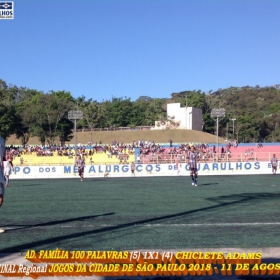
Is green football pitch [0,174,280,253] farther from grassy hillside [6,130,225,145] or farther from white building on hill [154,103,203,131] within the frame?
white building on hill [154,103,203,131]

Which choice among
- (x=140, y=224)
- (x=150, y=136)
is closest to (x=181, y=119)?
(x=150, y=136)

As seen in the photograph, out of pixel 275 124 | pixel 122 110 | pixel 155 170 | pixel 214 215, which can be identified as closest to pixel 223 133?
pixel 275 124

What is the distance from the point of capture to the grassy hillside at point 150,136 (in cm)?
8473

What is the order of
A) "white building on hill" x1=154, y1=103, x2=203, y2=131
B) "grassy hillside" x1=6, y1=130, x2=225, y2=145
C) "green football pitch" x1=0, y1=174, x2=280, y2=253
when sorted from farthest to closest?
"white building on hill" x1=154, y1=103, x2=203, y2=131 → "grassy hillside" x1=6, y1=130, x2=225, y2=145 → "green football pitch" x1=0, y1=174, x2=280, y2=253

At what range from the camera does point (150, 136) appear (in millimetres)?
87438

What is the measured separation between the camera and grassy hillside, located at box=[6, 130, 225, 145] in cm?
8473

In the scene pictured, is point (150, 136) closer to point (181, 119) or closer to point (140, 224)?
point (181, 119)

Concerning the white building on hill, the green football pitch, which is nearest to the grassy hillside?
the white building on hill

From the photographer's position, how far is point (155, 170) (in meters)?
36.3

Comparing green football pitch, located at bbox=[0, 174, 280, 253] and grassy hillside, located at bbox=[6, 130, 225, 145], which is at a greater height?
grassy hillside, located at bbox=[6, 130, 225, 145]

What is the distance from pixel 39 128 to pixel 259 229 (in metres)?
66.8

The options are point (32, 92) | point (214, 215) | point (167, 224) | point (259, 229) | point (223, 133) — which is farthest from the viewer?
point (32, 92)

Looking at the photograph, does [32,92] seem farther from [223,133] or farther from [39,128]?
[223,133]

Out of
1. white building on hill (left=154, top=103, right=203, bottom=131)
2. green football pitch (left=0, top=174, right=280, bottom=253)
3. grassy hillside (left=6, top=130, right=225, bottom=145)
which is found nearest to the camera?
green football pitch (left=0, top=174, right=280, bottom=253)
